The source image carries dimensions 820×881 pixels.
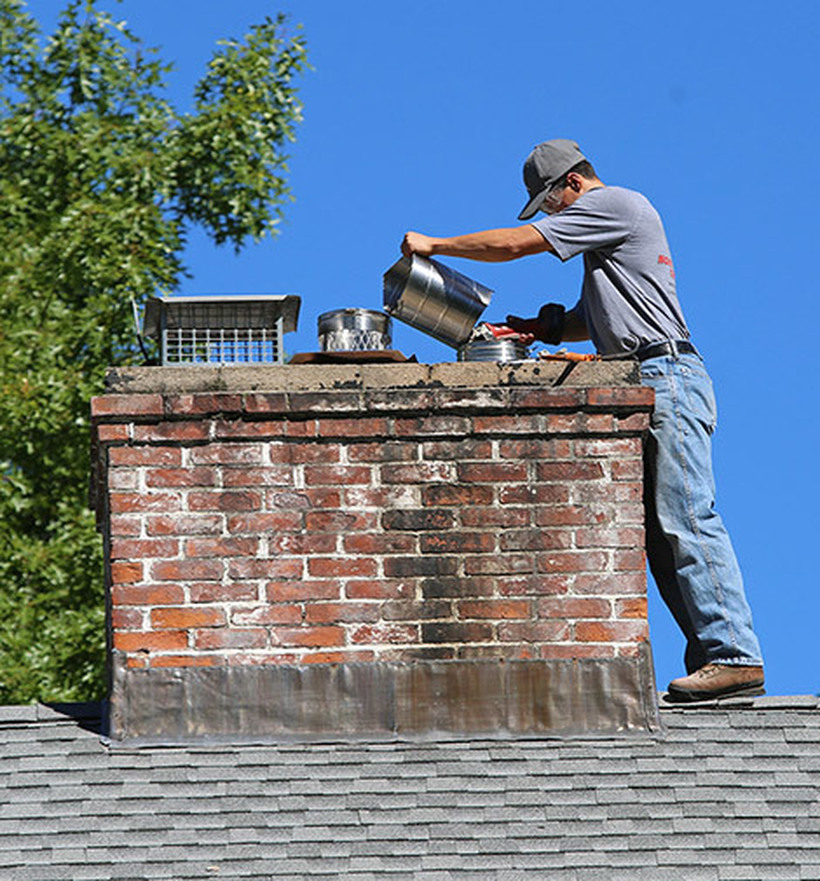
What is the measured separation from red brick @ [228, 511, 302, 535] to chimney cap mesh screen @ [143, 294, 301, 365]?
2.34 ft

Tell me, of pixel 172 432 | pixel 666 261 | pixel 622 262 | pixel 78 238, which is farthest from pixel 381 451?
pixel 78 238

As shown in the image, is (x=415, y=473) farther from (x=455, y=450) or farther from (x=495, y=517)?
(x=495, y=517)

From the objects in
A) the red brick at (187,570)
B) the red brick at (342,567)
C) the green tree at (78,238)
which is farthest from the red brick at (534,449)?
the green tree at (78,238)

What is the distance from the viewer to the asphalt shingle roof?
19.8ft

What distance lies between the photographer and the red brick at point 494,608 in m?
6.73

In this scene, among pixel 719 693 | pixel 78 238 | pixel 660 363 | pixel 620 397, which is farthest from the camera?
pixel 78 238

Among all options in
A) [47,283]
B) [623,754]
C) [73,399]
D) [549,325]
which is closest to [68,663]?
[73,399]

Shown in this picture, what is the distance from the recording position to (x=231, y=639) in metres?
6.69

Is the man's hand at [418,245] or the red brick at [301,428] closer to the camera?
the red brick at [301,428]

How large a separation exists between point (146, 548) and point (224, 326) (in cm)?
99

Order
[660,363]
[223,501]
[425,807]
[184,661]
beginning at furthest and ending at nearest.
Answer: [660,363] < [223,501] < [184,661] < [425,807]

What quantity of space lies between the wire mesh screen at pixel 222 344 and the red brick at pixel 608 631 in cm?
150

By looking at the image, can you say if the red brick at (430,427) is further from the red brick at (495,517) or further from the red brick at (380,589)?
the red brick at (380,589)

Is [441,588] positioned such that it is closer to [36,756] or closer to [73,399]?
[36,756]
